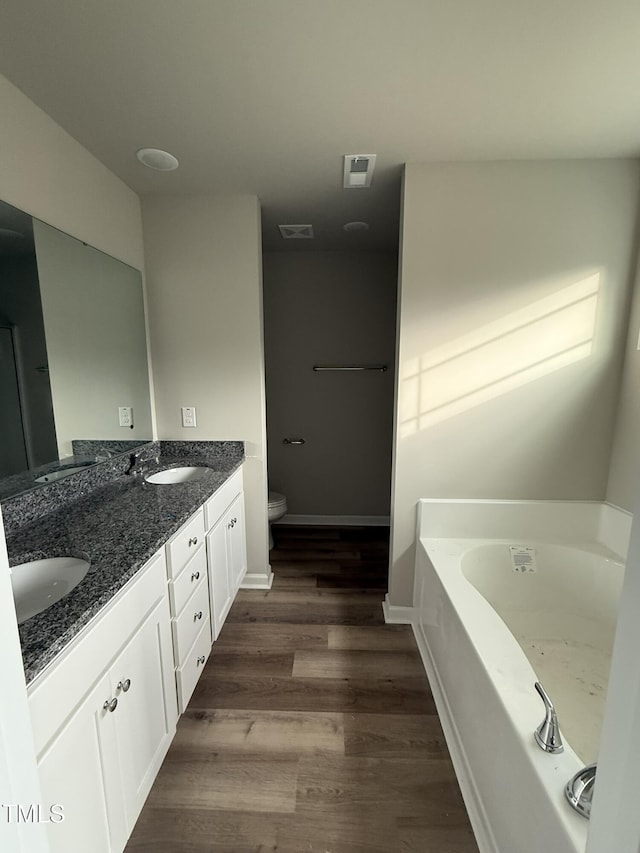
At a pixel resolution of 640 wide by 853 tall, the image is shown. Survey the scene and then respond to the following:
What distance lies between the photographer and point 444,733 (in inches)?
55.4

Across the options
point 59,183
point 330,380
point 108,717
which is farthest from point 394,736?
point 59,183

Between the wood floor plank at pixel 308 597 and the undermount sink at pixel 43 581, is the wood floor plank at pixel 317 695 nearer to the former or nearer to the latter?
the wood floor plank at pixel 308 597

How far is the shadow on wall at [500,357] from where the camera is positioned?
1.80 m

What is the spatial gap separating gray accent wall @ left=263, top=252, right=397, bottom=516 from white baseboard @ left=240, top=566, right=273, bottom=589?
1.04 meters

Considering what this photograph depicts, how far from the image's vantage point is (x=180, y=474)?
212cm

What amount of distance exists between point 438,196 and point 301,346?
5.44 feet

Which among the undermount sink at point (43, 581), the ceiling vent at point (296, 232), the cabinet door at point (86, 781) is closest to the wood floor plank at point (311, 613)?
the cabinet door at point (86, 781)

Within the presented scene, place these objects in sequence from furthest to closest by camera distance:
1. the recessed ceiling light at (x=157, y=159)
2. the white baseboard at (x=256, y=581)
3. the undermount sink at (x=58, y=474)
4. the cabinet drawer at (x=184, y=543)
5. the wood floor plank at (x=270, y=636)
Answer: the white baseboard at (x=256, y=581) → the wood floor plank at (x=270, y=636) → the recessed ceiling light at (x=157, y=159) → the undermount sink at (x=58, y=474) → the cabinet drawer at (x=184, y=543)

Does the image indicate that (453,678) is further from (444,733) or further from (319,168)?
(319,168)

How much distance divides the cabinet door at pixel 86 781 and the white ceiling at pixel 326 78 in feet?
6.22

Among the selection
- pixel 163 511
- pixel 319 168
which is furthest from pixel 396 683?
pixel 319 168

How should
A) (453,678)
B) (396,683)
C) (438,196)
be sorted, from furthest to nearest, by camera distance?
(438,196)
(396,683)
(453,678)

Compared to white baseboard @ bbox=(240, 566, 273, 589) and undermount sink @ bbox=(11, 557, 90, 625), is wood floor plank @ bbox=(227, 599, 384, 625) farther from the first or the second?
undermount sink @ bbox=(11, 557, 90, 625)

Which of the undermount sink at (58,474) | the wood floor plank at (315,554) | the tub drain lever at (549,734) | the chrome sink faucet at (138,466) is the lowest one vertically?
the wood floor plank at (315,554)
